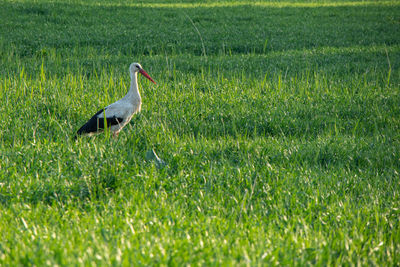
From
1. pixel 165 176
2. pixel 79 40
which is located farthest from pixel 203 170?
pixel 79 40

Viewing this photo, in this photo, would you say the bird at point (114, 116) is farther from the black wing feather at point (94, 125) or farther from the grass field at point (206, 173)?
the grass field at point (206, 173)

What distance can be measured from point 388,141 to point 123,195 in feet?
12.9

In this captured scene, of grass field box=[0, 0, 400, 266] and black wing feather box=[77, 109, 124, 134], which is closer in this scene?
grass field box=[0, 0, 400, 266]

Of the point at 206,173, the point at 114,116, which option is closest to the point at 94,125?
the point at 114,116

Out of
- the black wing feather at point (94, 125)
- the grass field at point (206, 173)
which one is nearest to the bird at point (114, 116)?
the black wing feather at point (94, 125)

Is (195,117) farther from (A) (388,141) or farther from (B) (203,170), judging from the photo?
(A) (388,141)

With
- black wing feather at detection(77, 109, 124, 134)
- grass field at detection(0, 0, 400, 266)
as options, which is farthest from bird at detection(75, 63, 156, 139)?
grass field at detection(0, 0, 400, 266)

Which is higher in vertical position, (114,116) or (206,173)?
(114,116)

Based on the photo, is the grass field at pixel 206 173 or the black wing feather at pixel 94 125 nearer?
the grass field at pixel 206 173

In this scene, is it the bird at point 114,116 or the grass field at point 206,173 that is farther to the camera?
the bird at point 114,116

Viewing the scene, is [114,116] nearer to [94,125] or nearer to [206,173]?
[94,125]

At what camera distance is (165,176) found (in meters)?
4.25

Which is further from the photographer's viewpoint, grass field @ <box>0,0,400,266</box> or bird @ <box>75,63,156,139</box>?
bird @ <box>75,63,156,139</box>

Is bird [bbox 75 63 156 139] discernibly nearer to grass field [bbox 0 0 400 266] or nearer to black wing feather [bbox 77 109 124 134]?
black wing feather [bbox 77 109 124 134]
